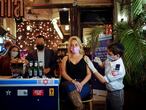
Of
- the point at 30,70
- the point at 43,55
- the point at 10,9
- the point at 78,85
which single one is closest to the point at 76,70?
the point at 78,85

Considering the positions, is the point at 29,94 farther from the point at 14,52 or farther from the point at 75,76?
the point at 14,52

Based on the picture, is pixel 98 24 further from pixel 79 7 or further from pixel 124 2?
pixel 124 2

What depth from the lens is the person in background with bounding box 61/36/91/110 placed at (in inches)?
225

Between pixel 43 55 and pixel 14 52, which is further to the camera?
pixel 43 55

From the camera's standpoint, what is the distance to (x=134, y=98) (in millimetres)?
7641

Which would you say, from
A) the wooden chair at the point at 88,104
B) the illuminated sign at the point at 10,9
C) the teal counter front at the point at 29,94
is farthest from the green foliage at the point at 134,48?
the illuminated sign at the point at 10,9

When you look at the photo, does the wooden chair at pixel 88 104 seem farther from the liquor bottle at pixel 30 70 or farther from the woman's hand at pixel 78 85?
the liquor bottle at pixel 30 70

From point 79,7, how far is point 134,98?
3.27 m

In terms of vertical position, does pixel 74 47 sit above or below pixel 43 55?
above

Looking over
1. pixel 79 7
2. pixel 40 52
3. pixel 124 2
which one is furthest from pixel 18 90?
pixel 79 7

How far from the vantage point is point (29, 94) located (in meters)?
5.75

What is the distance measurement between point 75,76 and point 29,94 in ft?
2.80

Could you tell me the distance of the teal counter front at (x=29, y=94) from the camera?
5.70 m

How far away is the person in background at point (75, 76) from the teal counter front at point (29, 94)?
0.22 metres
